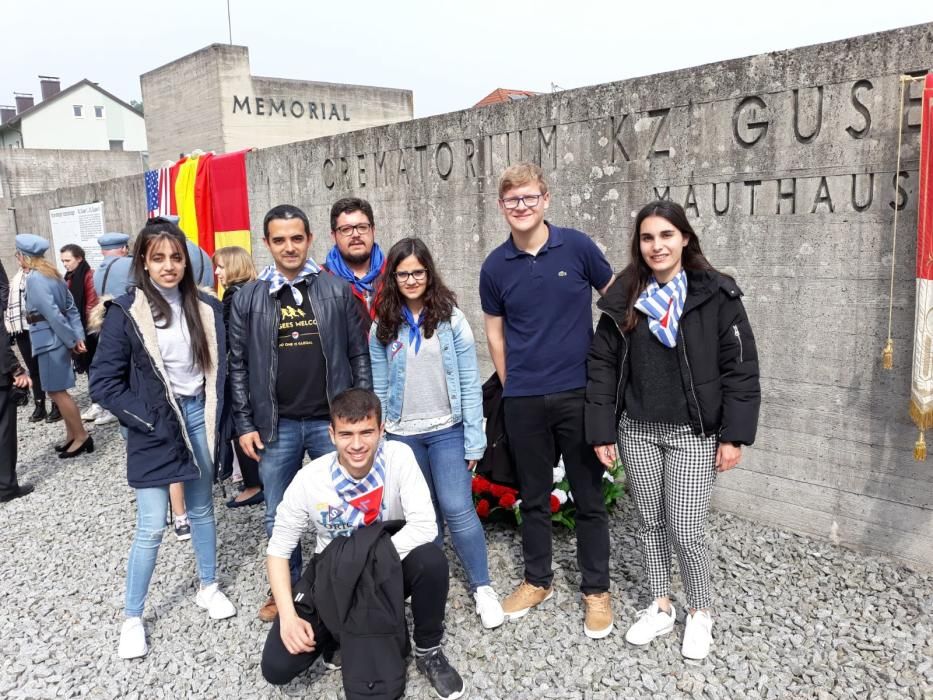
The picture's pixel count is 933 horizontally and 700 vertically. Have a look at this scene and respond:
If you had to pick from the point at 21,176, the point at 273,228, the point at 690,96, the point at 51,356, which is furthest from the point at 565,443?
the point at 21,176

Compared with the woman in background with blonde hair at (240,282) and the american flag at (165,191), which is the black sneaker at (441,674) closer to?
the woman in background with blonde hair at (240,282)

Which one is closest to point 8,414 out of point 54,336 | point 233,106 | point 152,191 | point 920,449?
point 54,336

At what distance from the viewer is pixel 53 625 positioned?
3.52m

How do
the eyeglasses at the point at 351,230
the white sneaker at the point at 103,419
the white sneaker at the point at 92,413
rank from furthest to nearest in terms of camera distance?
the white sneaker at the point at 92,413
the white sneaker at the point at 103,419
the eyeglasses at the point at 351,230

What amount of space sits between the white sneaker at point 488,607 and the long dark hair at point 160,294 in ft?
5.55

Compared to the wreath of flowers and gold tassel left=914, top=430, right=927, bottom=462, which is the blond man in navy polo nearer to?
the wreath of flowers

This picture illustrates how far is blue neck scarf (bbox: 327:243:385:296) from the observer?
3756 mm

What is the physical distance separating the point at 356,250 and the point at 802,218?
2.37m

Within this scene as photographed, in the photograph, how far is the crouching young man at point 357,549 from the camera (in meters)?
2.68

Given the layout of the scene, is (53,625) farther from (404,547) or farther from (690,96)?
(690,96)

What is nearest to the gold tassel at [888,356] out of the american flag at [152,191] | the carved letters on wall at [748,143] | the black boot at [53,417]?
the carved letters on wall at [748,143]

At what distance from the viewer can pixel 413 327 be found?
3.13 metres

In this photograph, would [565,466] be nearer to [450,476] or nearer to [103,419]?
[450,476]

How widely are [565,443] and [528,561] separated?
0.68 m
